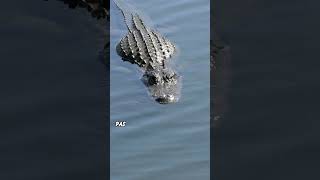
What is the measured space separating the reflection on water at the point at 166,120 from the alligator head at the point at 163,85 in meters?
0.09

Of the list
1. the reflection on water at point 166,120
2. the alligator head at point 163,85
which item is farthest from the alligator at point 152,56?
the reflection on water at point 166,120

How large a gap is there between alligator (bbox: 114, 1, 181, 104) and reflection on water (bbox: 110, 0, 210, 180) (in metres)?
0.11

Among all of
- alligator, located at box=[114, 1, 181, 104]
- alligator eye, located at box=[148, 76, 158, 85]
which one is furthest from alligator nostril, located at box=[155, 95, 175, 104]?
alligator eye, located at box=[148, 76, 158, 85]

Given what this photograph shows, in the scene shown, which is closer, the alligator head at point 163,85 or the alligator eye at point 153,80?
the alligator head at point 163,85

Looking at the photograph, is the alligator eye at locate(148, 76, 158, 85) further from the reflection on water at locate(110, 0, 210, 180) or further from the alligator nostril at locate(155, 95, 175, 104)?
the alligator nostril at locate(155, 95, 175, 104)

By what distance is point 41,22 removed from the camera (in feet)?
36.1

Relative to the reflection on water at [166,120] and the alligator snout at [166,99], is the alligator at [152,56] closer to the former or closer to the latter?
the alligator snout at [166,99]

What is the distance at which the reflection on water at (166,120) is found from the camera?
779cm

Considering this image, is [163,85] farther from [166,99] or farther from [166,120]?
[166,120]

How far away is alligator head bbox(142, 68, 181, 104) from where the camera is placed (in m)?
8.85
